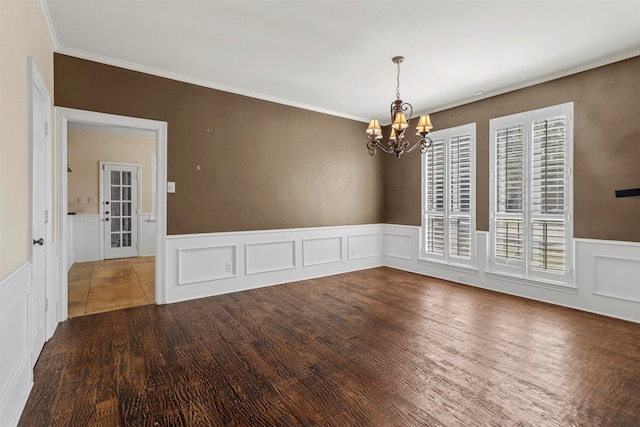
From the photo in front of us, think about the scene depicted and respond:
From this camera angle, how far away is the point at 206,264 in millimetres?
4352

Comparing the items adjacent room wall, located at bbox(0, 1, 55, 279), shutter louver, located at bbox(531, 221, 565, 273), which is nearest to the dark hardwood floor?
shutter louver, located at bbox(531, 221, 565, 273)

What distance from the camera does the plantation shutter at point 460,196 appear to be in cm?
497

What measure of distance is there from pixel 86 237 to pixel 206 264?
4289 millimetres

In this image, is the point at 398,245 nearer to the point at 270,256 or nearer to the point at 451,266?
the point at 451,266

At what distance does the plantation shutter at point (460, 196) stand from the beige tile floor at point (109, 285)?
452 centimetres

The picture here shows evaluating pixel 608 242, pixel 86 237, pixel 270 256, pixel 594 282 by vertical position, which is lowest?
pixel 594 282

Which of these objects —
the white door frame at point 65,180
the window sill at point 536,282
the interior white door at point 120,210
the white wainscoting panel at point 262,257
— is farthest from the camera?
the interior white door at point 120,210

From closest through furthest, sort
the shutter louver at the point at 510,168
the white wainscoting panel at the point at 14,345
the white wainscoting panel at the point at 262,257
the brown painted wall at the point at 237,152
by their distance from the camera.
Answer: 1. the white wainscoting panel at the point at 14,345
2. the brown painted wall at the point at 237,152
3. the white wainscoting panel at the point at 262,257
4. the shutter louver at the point at 510,168

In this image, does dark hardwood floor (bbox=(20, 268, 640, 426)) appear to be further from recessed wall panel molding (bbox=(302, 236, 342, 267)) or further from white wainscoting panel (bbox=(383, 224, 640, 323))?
recessed wall panel molding (bbox=(302, 236, 342, 267))

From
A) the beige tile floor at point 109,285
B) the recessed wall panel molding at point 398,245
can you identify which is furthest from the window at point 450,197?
the beige tile floor at point 109,285

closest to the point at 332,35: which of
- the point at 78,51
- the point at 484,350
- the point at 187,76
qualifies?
the point at 187,76

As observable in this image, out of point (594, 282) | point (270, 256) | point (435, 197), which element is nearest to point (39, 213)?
point (270, 256)

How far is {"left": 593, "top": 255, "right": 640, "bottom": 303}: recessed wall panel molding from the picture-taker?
3.43 meters

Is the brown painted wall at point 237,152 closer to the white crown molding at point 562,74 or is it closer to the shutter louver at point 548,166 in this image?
the white crown molding at point 562,74
